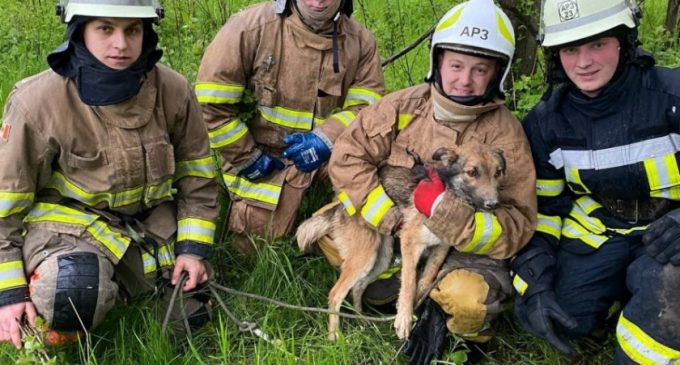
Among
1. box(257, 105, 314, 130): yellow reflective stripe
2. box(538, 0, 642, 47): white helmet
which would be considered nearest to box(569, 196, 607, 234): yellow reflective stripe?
box(538, 0, 642, 47): white helmet

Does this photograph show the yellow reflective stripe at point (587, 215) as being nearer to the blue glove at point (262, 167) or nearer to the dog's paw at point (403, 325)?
the dog's paw at point (403, 325)

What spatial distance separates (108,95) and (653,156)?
8.45ft

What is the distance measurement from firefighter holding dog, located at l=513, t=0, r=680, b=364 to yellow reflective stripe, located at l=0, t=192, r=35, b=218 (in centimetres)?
242

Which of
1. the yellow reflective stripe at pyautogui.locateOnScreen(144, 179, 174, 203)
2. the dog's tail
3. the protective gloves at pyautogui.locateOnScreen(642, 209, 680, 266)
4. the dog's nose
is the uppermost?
the protective gloves at pyautogui.locateOnScreen(642, 209, 680, 266)

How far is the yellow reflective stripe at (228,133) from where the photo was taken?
14.5 ft

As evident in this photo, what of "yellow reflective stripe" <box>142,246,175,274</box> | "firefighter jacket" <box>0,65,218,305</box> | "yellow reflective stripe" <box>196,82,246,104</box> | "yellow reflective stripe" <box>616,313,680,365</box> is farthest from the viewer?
"yellow reflective stripe" <box>196,82,246,104</box>

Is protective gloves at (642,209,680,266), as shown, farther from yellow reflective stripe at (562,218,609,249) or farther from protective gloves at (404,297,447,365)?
protective gloves at (404,297,447,365)

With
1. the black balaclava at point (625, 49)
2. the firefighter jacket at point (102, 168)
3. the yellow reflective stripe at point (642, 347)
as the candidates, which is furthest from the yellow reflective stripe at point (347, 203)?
the yellow reflective stripe at point (642, 347)

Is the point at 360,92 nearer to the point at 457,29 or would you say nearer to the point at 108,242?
the point at 457,29

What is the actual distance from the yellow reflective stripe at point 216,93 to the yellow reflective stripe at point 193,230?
2.96 ft

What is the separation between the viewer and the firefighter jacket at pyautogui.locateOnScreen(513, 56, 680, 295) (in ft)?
10.6

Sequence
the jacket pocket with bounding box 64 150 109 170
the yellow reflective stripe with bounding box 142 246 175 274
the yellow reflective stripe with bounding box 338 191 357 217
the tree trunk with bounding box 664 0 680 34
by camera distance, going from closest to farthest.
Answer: the jacket pocket with bounding box 64 150 109 170, the yellow reflective stripe with bounding box 142 246 175 274, the yellow reflective stripe with bounding box 338 191 357 217, the tree trunk with bounding box 664 0 680 34

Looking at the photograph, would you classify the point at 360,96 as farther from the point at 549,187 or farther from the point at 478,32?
the point at 549,187

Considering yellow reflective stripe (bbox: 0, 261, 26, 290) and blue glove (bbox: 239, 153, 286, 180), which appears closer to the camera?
yellow reflective stripe (bbox: 0, 261, 26, 290)
